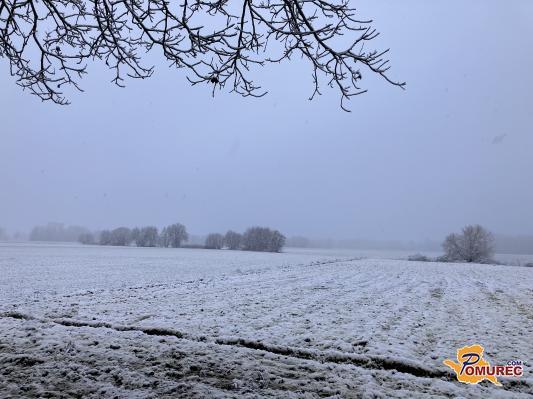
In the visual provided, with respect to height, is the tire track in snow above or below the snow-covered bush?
below

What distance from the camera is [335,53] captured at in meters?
5.02

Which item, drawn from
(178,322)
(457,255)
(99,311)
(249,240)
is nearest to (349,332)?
(178,322)

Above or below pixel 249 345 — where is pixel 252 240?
above

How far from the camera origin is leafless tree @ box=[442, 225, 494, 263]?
280 ft

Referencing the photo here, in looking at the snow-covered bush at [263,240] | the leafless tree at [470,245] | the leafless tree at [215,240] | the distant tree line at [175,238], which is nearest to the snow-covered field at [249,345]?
the leafless tree at [470,245]

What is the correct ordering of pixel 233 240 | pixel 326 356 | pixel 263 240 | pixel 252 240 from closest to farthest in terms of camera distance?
pixel 326 356 → pixel 263 240 → pixel 252 240 → pixel 233 240

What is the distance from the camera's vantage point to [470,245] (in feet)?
283

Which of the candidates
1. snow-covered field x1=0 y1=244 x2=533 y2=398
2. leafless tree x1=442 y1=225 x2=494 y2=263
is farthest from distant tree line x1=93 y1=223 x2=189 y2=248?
snow-covered field x1=0 y1=244 x2=533 y2=398

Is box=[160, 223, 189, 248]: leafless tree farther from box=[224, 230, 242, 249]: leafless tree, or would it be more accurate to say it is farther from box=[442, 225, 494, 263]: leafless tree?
box=[442, 225, 494, 263]: leafless tree

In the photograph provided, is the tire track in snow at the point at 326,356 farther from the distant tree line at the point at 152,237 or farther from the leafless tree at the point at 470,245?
the distant tree line at the point at 152,237

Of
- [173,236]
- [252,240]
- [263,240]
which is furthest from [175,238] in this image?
[263,240]

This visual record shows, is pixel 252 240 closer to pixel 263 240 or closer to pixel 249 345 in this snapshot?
pixel 263 240

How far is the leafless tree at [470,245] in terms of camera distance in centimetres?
8531

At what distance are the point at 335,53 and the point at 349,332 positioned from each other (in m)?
6.66
